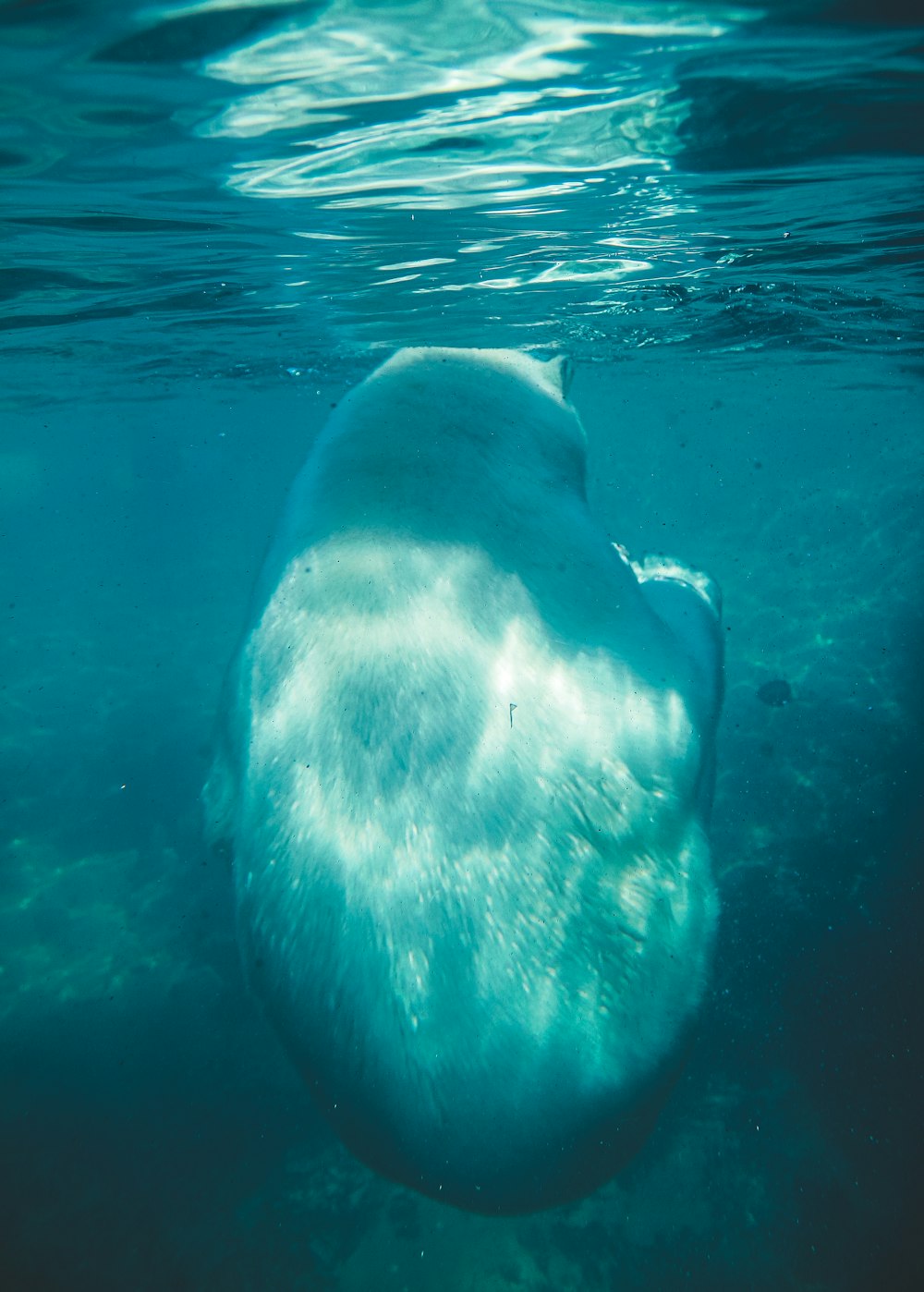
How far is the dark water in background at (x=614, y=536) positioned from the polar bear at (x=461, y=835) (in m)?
3.78

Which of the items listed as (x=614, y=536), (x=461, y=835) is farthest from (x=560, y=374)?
(x=461, y=835)

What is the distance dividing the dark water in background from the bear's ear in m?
2.01

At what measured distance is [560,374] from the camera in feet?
11.3

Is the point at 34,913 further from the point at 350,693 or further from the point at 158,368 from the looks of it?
the point at 158,368

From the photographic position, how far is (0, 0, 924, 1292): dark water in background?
5.65 metres

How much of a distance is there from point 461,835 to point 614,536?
3615 millimetres

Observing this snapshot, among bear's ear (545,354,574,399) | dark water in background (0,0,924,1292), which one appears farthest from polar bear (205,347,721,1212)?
dark water in background (0,0,924,1292)

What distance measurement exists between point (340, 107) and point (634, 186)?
158 inches

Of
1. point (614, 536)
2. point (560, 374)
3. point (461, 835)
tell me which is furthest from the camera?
A: point (614, 536)

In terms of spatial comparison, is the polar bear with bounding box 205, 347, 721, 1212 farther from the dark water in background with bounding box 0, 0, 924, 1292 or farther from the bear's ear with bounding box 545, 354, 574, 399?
the dark water in background with bounding box 0, 0, 924, 1292

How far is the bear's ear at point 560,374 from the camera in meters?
3.25

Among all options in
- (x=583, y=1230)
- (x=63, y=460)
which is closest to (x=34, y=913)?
(x=583, y=1230)

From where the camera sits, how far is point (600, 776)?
6.24 feet

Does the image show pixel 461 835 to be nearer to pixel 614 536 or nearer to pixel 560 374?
pixel 560 374
